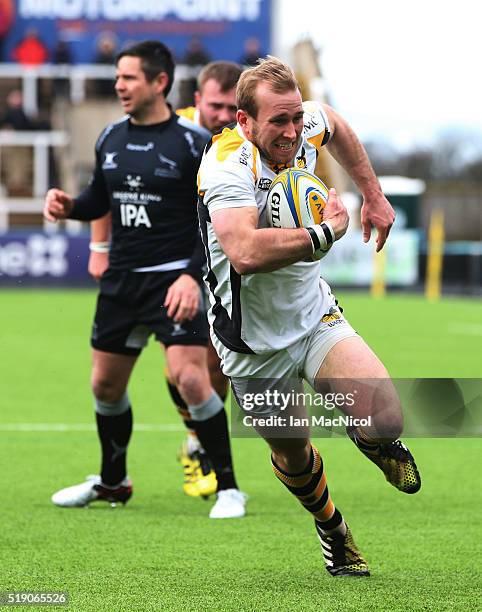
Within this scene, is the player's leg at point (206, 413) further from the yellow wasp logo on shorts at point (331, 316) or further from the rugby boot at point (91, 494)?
the yellow wasp logo on shorts at point (331, 316)

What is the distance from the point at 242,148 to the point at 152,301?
2012mm

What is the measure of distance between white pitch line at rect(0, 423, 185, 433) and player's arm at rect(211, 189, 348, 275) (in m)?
4.97

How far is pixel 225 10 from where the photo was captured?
34125mm

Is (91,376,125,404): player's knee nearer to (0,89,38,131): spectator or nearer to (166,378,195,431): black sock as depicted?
(166,378,195,431): black sock

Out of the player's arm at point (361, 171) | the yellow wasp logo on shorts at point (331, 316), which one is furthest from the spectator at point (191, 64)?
the yellow wasp logo on shorts at point (331, 316)

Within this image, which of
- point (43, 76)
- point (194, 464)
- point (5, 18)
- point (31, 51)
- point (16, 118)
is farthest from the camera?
point (5, 18)

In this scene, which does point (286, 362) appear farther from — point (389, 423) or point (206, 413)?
point (206, 413)

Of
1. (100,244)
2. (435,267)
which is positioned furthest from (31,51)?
(100,244)

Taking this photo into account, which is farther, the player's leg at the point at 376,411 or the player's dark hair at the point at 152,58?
the player's dark hair at the point at 152,58

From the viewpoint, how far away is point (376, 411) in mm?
4953

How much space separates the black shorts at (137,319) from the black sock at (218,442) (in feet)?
1.39

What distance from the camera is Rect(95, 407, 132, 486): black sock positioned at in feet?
23.2

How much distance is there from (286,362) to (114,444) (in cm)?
211

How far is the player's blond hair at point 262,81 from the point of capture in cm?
497
